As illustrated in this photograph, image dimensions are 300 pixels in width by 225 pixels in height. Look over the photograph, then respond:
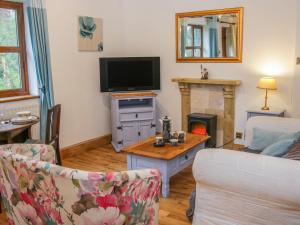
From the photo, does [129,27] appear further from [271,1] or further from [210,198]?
[210,198]

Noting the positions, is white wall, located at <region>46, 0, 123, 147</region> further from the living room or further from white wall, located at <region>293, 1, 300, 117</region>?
white wall, located at <region>293, 1, 300, 117</region>

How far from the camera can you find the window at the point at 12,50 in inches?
166

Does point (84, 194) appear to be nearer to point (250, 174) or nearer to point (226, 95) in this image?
point (250, 174)

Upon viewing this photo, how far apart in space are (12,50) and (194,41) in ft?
8.86

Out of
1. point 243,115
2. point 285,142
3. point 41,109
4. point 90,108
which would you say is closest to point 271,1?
point 243,115

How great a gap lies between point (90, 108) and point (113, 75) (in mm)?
646

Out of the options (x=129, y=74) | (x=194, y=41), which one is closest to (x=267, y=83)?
(x=194, y=41)

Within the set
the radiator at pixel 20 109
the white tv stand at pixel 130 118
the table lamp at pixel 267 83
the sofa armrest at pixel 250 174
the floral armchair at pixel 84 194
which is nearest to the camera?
the floral armchair at pixel 84 194

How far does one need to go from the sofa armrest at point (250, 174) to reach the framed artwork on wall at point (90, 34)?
331 centimetres

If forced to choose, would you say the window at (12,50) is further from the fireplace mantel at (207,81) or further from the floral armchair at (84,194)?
the floral armchair at (84,194)

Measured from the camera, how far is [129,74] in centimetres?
542

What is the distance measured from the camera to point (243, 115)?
507cm

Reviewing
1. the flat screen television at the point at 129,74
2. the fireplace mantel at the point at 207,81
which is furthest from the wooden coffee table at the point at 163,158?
the flat screen television at the point at 129,74

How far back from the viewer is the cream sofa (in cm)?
210
